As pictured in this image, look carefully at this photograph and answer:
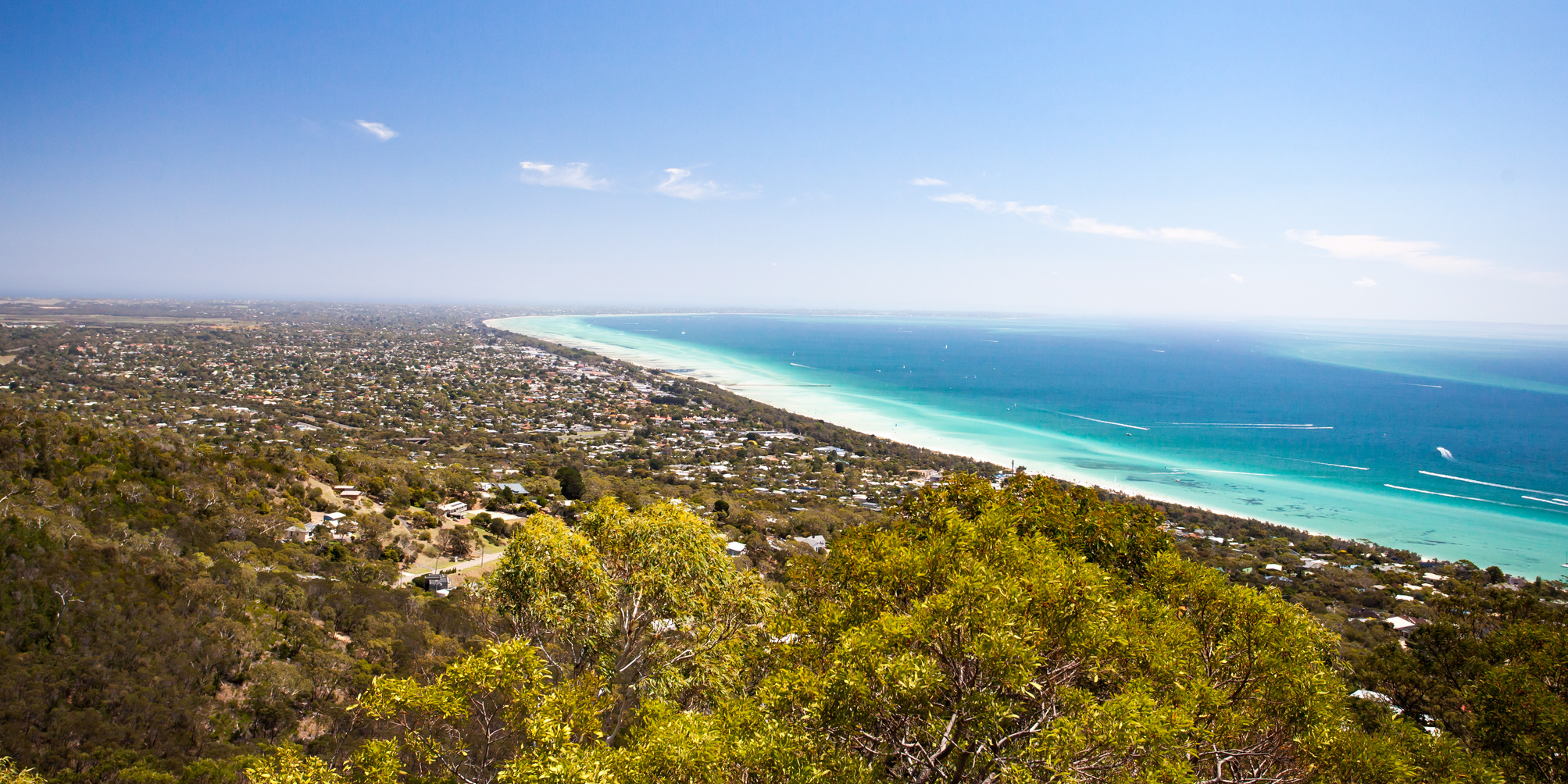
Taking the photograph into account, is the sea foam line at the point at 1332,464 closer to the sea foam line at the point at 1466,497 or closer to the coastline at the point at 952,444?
the sea foam line at the point at 1466,497

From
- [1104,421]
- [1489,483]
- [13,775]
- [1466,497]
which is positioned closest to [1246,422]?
[1104,421]

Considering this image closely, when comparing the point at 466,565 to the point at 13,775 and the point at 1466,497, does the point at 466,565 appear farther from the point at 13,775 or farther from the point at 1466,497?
the point at 1466,497

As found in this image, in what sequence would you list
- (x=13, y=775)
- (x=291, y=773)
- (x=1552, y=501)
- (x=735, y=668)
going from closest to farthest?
(x=291, y=773) < (x=13, y=775) < (x=735, y=668) < (x=1552, y=501)

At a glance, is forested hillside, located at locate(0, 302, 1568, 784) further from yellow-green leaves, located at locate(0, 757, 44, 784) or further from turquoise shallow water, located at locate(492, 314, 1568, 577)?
turquoise shallow water, located at locate(492, 314, 1568, 577)

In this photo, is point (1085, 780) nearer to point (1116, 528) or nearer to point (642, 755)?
point (642, 755)

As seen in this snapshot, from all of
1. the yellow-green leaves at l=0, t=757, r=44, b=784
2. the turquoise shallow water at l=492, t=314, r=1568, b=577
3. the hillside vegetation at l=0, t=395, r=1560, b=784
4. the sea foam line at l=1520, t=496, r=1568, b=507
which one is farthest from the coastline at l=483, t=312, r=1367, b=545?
the yellow-green leaves at l=0, t=757, r=44, b=784

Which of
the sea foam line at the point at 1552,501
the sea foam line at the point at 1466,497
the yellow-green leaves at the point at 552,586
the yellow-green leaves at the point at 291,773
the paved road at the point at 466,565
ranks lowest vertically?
the paved road at the point at 466,565

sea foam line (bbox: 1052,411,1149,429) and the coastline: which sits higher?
sea foam line (bbox: 1052,411,1149,429)

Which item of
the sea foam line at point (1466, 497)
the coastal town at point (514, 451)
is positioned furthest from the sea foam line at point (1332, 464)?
the coastal town at point (514, 451)

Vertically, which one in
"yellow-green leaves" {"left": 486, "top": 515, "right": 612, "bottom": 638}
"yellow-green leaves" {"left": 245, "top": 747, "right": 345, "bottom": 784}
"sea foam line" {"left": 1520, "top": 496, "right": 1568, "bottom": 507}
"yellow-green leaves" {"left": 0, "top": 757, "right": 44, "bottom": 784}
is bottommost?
"sea foam line" {"left": 1520, "top": 496, "right": 1568, "bottom": 507}
